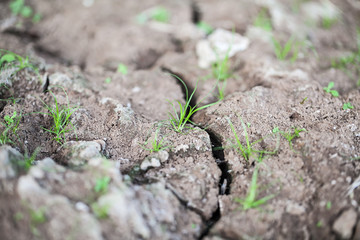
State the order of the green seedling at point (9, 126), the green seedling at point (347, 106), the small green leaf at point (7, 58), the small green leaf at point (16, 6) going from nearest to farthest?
1. the green seedling at point (9, 126)
2. the green seedling at point (347, 106)
3. the small green leaf at point (7, 58)
4. the small green leaf at point (16, 6)

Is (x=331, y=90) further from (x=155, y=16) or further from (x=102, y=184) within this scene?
(x=155, y=16)

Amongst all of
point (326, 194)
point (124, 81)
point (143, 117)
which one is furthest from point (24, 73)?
point (326, 194)

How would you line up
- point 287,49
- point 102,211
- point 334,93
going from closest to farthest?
point 102,211 → point 334,93 → point 287,49

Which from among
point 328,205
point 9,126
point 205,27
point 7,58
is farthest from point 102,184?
point 205,27

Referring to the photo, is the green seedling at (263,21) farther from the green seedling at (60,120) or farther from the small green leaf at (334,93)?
the green seedling at (60,120)

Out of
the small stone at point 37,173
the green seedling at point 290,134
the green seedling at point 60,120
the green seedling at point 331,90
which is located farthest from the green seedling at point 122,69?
the green seedling at point 331,90

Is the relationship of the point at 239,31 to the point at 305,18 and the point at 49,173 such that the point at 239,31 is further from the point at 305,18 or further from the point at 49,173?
the point at 49,173

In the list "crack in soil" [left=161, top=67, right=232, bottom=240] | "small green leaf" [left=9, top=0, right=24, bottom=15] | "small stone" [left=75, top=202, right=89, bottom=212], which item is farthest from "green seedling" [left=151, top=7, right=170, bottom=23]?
"small stone" [left=75, top=202, right=89, bottom=212]
